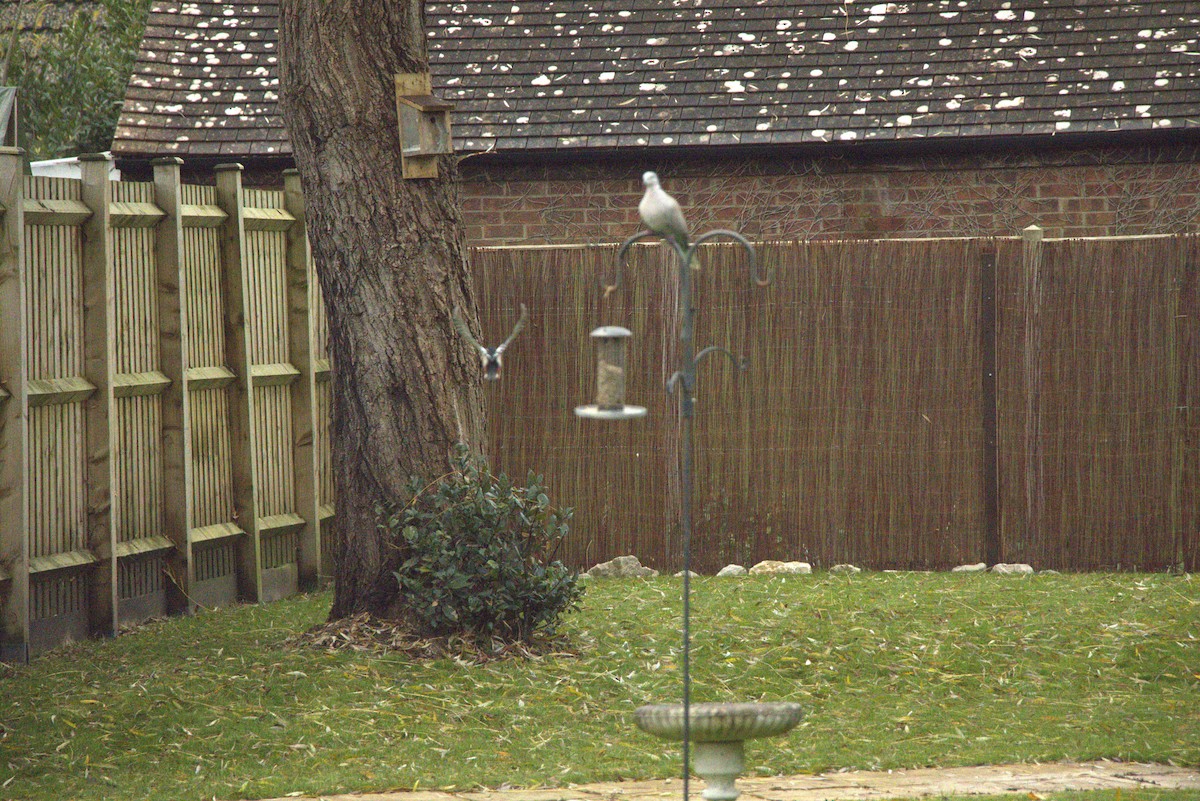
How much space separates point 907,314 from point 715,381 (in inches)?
50.7

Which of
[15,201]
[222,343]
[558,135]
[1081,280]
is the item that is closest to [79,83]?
[558,135]

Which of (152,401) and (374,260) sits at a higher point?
(374,260)

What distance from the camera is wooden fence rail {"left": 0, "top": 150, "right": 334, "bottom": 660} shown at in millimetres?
6840

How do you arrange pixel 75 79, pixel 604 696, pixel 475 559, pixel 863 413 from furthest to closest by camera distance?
pixel 75 79 < pixel 863 413 < pixel 475 559 < pixel 604 696

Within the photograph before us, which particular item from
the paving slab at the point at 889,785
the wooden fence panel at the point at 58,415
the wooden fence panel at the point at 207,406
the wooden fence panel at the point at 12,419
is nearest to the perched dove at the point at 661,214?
the paving slab at the point at 889,785

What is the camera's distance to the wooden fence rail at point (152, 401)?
6840mm

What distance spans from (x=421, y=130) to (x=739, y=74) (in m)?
5.45

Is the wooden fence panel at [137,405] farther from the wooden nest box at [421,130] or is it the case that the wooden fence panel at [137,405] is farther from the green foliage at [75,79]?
the green foliage at [75,79]

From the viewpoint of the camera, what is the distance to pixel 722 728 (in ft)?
12.5

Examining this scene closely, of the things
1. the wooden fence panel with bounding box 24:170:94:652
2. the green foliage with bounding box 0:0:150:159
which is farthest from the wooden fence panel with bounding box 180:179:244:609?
the green foliage with bounding box 0:0:150:159

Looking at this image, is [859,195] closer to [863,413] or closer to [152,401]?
[863,413]

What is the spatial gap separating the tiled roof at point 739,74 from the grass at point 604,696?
14.5 ft

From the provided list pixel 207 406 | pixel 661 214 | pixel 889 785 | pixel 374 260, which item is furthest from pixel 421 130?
pixel 889 785

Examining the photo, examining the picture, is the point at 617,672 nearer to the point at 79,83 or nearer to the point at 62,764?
the point at 62,764
